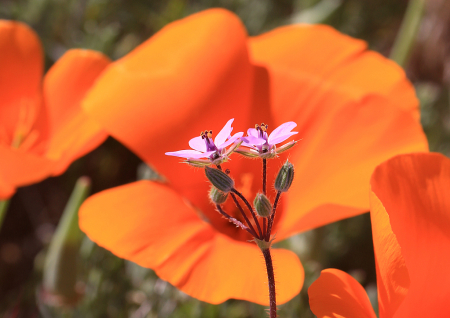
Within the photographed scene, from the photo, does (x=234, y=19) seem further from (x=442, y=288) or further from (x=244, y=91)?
(x=442, y=288)

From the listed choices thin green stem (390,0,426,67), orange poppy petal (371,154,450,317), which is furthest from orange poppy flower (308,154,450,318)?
thin green stem (390,0,426,67)

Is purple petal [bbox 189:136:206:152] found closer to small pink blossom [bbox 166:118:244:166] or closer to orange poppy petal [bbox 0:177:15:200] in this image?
small pink blossom [bbox 166:118:244:166]

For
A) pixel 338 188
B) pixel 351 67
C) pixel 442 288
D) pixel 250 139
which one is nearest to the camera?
pixel 250 139

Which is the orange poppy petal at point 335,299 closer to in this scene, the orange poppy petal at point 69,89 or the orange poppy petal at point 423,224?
the orange poppy petal at point 423,224

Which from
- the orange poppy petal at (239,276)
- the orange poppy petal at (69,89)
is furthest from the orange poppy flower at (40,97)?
the orange poppy petal at (239,276)

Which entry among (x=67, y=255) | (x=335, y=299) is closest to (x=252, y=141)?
(x=335, y=299)

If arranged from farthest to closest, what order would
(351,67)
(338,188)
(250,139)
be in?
(351,67), (338,188), (250,139)

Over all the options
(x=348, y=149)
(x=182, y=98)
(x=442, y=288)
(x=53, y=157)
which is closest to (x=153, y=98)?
(x=182, y=98)

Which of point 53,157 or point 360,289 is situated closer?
point 360,289
